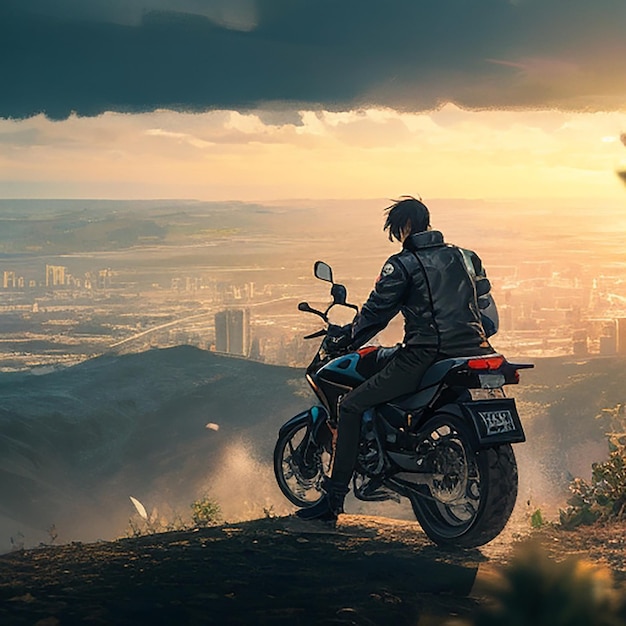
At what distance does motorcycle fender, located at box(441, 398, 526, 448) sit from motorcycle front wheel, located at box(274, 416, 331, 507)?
1.52m

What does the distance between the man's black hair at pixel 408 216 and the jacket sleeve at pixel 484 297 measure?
1.06 ft

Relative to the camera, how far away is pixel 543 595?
6.15 ft

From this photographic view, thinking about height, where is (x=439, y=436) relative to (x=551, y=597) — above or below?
below

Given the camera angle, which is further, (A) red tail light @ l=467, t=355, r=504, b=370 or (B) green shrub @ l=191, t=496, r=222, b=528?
(B) green shrub @ l=191, t=496, r=222, b=528

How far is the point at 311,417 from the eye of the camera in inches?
290

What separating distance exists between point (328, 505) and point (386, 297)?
1.65 m

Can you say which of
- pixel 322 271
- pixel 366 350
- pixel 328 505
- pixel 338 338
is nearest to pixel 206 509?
pixel 328 505

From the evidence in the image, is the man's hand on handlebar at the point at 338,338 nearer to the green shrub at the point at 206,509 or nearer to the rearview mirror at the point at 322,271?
the rearview mirror at the point at 322,271

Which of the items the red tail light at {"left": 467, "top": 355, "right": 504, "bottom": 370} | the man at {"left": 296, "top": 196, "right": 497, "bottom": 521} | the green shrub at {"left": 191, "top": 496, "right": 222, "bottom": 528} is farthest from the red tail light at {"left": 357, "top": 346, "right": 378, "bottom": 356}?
the green shrub at {"left": 191, "top": 496, "right": 222, "bottom": 528}

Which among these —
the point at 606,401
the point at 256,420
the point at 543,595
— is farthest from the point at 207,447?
the point at 543,595

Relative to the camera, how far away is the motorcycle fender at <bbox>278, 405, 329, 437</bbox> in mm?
7242

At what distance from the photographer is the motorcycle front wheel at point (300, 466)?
7.42 metres

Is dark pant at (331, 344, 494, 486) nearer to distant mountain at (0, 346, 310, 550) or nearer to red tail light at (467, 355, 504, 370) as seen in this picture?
red tail light at (467, 355, 504, 370)

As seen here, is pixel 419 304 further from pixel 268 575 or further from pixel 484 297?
pixel 268 575
